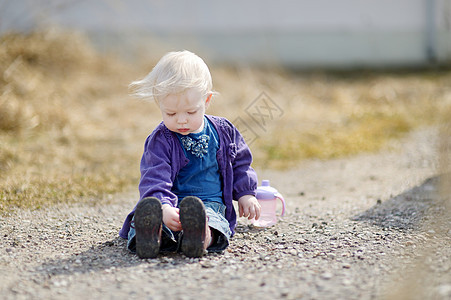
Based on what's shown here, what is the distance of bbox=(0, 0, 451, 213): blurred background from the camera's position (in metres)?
5.16

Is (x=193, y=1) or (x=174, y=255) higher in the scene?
(x=193, y=1)

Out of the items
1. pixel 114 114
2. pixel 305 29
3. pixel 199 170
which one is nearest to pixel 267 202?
pixel 199 170

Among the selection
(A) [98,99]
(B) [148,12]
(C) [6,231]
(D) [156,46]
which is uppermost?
(B) [148,12]

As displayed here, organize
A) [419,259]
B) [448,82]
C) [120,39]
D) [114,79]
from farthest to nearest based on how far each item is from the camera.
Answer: [120,39] < [448,82] < [114,79] < [419,259]

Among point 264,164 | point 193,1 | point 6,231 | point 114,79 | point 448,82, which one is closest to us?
point 6,231

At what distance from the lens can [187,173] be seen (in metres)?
2.78

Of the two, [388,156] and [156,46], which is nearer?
[388,156]

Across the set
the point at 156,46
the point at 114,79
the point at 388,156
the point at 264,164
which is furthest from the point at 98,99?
the point at 388,156

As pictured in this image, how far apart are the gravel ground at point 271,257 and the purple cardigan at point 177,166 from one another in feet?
0.85

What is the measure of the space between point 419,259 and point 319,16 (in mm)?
9235

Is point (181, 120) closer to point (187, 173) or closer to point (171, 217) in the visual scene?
point (187, 173)

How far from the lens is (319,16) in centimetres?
1097

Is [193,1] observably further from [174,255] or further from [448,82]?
[174,255]

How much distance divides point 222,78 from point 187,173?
5.66 metres
